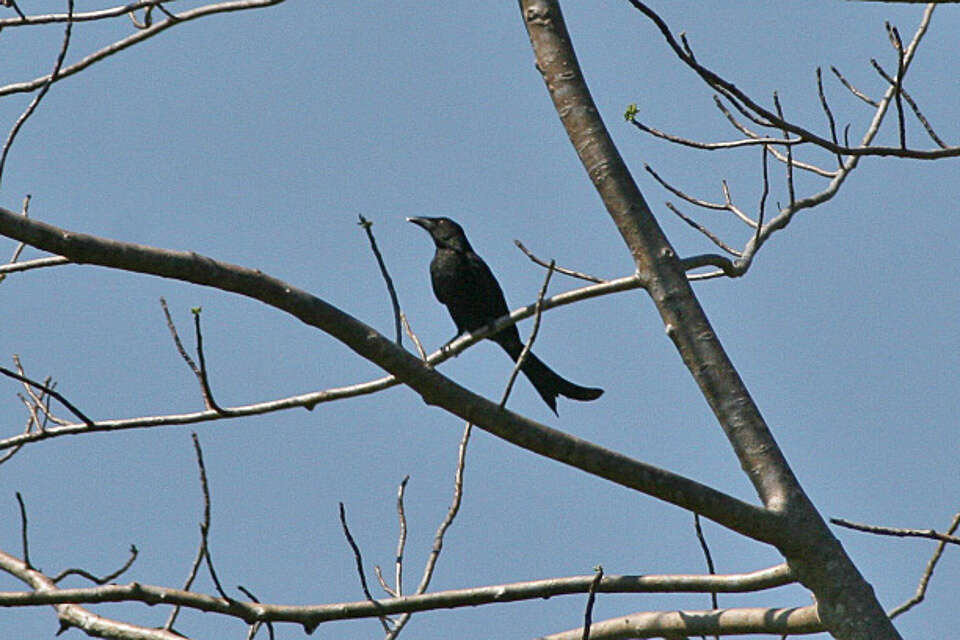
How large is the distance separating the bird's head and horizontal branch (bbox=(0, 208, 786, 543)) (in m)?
4.42

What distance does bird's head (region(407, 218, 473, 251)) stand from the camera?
23.9ft

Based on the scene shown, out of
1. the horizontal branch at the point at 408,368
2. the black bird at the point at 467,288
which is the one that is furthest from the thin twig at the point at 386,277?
the black bird at the point at 467,288

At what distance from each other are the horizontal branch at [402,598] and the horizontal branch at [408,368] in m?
0.20

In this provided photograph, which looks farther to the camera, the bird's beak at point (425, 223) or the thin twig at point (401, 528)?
the bird's beak at point (425, 223)

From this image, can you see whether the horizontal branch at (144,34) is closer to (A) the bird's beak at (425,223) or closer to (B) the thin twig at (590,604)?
(B) the thin twig at (590,604)

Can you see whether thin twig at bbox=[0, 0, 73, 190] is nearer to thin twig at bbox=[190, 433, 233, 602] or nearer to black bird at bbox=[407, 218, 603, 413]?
thin twig at bbox=[190, 433, 233, 602]

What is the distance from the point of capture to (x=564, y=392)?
588 centimetres

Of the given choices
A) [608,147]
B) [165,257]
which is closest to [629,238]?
[608,147]

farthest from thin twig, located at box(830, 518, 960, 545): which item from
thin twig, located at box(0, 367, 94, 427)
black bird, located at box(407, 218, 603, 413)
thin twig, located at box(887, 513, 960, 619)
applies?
black bird, located at box(407, 218, 603, 413)

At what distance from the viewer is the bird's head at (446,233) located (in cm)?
730

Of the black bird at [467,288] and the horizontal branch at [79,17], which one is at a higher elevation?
the black bird at [467,288]

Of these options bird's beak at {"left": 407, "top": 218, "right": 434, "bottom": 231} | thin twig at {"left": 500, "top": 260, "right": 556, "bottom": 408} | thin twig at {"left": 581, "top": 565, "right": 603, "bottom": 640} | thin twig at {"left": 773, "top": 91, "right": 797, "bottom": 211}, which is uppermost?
bird's beak at {"left": 407, "top": 218, "right": 434, "bottom": 231}

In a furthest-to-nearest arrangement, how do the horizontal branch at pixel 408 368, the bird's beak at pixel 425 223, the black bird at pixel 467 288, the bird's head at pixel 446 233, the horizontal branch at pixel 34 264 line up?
the bird's beak at pixel 425 223 → the bird's head at pixel 446 233 → the black bird at pixel 467 288 → the horizontal branch at pixel 34 264 → the horizontal branch at pixel 408 368

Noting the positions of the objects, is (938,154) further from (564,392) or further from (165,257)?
(564,392)
